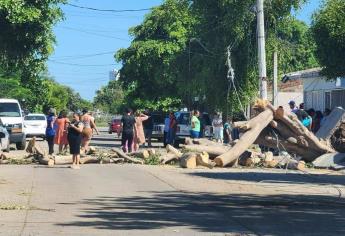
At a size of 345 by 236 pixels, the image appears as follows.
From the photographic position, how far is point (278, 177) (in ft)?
58.9

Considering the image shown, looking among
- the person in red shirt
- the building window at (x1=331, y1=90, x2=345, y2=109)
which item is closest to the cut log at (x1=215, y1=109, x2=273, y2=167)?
the person in red shirt

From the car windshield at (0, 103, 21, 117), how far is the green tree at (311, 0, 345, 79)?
13521mm

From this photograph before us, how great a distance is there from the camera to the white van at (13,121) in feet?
98.8

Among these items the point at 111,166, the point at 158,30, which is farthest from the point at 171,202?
the point at 158,30

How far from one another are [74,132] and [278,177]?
580 centimetres

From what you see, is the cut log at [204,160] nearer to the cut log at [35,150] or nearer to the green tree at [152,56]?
the cut log at [35,150]

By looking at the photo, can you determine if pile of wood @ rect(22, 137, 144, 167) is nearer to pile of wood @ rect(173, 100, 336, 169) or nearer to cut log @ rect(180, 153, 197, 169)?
cut log @ rect(180, 153, 197, 169)

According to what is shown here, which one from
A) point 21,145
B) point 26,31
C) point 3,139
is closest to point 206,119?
point 21,145

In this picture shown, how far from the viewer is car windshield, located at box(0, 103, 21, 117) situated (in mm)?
30970

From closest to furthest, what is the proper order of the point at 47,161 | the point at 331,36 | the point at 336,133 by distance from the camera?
the point at 336,133 < the point at 47,161 < the point at 331,36

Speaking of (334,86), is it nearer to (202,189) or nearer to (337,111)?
(337,111)

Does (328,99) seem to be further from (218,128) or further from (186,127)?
(186,127)

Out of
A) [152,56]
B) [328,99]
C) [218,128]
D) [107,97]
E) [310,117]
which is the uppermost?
[107,97]

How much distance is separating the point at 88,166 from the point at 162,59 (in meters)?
26.9
